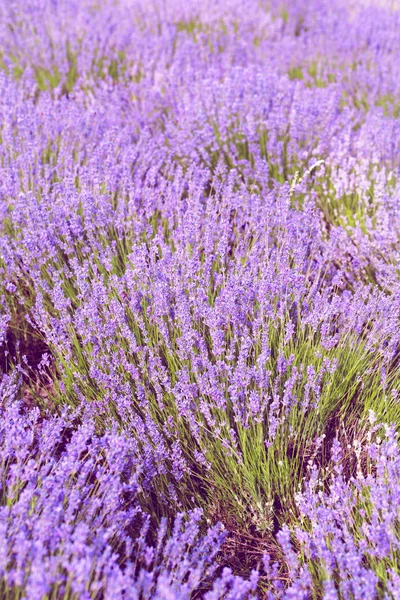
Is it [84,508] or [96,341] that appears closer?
[84,508]

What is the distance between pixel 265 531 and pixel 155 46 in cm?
379

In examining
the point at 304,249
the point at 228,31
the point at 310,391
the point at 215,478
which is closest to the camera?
the point at 215,478

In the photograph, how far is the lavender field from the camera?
5.02 feet

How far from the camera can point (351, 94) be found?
431cm

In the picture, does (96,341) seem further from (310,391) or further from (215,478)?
(310,391)

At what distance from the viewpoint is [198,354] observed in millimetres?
2066

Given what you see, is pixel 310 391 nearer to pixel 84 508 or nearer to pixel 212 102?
pixel 84 508

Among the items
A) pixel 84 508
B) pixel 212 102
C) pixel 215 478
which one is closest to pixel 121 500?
pixel 84 508

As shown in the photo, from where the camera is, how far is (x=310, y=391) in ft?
6.63

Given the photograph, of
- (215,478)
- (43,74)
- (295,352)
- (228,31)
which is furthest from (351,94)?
(215,478)

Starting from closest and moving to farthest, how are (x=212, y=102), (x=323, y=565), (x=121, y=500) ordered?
(x=323, y=565) → (x=121, y=500) → (x=212, y=102)

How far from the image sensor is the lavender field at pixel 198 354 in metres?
1.53

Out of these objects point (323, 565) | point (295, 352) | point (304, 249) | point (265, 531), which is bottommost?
point (265, 531)

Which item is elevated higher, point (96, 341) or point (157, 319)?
point (157, 319)
